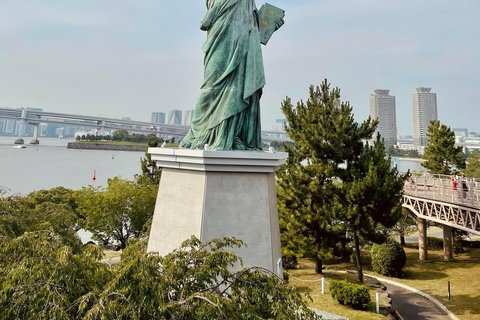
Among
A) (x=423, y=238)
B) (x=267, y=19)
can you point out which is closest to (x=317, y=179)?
(x=267, y=19)

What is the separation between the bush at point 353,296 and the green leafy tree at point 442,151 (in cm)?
1439

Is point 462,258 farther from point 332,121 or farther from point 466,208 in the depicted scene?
point 332,121

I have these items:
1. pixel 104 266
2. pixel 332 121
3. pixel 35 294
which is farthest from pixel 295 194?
pixel 35 294

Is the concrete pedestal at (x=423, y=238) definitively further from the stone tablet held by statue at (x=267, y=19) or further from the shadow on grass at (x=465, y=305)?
the stone tablet held by statue at (x=267, y=19)

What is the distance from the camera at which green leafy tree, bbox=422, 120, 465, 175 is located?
2064 centimetres

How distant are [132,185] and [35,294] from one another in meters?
17.4

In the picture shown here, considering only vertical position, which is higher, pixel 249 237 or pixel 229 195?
pixel 229 195

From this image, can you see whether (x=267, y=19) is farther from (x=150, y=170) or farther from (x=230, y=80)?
(x=150, y=170)

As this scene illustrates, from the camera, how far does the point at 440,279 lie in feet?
47.1

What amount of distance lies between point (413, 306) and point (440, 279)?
4.01m

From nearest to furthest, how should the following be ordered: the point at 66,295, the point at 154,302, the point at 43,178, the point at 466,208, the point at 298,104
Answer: the point at 154,302
the point at 66,295
the point at 466,208
the point at 298,104
the point at 43,178

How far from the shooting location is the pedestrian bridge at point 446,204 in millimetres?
11977

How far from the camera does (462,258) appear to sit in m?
17.6

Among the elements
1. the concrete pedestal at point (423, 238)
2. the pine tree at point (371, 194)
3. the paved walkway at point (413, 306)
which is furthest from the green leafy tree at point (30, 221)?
the concrete pedestal at point (423, 238)
